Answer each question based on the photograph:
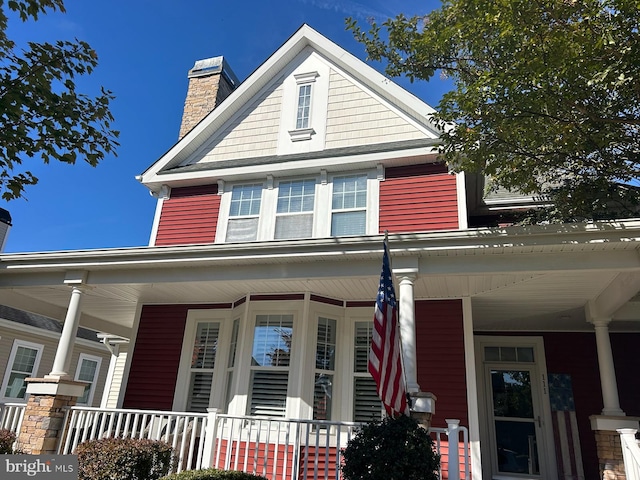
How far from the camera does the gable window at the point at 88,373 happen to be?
16.1m

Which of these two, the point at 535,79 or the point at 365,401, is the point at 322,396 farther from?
the point at 535,79

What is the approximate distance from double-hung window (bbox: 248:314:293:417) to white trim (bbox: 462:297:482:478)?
2852 millimetres

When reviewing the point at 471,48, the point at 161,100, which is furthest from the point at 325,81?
the point at 161,100

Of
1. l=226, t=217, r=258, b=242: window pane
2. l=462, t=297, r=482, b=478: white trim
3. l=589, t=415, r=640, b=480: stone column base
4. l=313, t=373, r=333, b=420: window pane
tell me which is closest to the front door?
l=589, t=415, r=640, b=480: stone column base

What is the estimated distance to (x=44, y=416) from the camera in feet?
21.0

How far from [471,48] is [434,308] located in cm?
404

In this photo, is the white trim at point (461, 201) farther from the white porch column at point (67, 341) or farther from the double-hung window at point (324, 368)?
the white porch column at point (67, 341)

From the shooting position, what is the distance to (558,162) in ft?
20.0

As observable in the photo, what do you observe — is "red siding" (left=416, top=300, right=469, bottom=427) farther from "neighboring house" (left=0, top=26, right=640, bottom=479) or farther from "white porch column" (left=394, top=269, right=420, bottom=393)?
"white porch column" (left=394, top=269, right=420, bottom=393)

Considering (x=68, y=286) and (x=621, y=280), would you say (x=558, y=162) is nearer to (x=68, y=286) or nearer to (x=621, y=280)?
(x=621, y=280)

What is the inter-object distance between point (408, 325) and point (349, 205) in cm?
340

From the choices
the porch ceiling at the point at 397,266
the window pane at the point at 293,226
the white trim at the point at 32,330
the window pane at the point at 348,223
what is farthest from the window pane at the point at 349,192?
the white trim at the point at 32,330

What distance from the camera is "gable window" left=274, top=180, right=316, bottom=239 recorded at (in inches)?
343

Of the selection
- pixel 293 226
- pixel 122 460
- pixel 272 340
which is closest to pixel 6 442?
pixel 122 460
